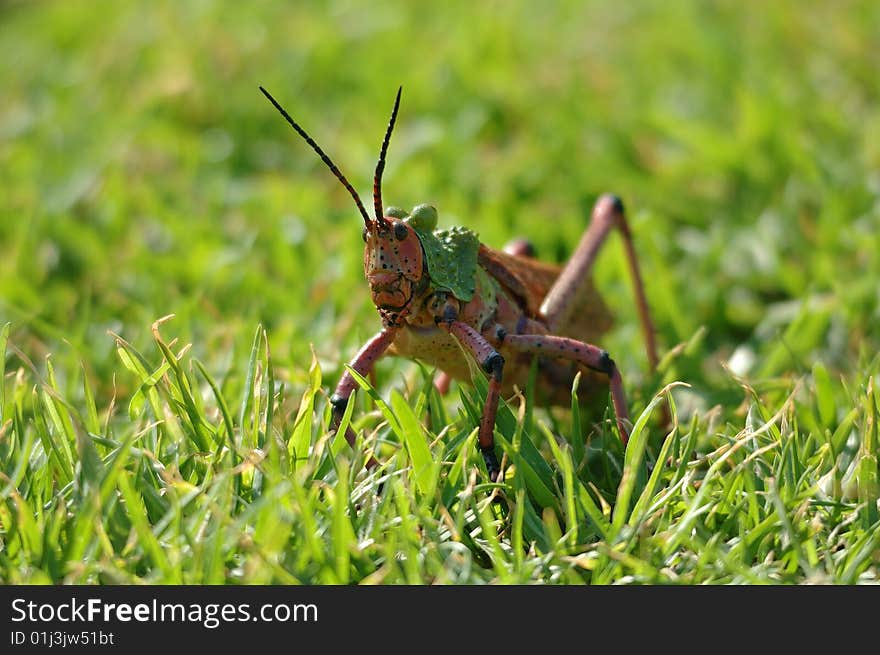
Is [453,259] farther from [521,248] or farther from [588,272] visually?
[521,248]

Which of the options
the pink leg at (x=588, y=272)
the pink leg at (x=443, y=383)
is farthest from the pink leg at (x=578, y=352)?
the pink leg at (x=443, y=383)

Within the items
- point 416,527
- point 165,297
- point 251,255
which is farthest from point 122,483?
point 251,255

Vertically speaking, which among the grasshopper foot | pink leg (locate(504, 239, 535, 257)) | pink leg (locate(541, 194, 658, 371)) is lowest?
the grasshopper foot

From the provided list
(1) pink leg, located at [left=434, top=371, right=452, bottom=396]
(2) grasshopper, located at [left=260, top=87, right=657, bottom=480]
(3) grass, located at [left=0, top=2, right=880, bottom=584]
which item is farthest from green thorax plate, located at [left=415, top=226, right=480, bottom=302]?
(1) pink leg, located at [left=434, top=371, right=452, bottom=396]

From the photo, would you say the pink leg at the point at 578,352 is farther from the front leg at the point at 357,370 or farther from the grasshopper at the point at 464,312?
the front leg at the point at 357,370

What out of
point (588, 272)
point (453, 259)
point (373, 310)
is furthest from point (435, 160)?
point (453, 259)

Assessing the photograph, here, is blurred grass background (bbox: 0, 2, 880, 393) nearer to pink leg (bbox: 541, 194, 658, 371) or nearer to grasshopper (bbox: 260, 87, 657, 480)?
pink leg (bbox: 541, 194, 658, 371)
